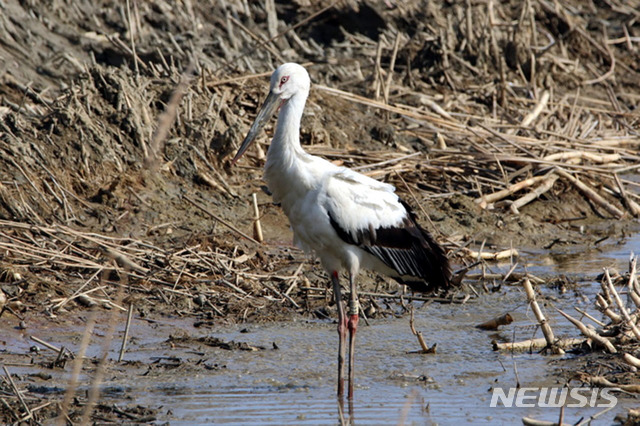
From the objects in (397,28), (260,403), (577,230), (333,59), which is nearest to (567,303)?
(577,230)

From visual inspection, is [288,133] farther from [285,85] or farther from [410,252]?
[410,252]

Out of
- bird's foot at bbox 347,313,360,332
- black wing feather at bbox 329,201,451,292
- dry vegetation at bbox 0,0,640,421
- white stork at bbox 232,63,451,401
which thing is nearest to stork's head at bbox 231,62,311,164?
white stork at bbox 232,63,451,401

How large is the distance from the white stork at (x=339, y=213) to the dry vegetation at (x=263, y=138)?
887 millimetres

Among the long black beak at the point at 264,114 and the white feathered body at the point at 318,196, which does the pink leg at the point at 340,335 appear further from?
the long black beak at the point at 264,114

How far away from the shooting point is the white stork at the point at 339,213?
5.90m

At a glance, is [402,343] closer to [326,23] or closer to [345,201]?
[345,201]

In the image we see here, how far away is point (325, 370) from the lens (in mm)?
6133

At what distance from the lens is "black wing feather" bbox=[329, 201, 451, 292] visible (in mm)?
6207

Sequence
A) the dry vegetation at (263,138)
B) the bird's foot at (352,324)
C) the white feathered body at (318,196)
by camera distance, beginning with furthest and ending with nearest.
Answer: the dry vegetation at (263,138) < the bird's foot at (352,324) < the white feathered body at (318,196)

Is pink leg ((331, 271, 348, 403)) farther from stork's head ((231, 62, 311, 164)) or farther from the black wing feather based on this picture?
stork's head ((231, 62, 311, 164))

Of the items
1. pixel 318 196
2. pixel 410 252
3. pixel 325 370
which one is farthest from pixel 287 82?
pixel 325 370

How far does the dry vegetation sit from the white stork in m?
0.89

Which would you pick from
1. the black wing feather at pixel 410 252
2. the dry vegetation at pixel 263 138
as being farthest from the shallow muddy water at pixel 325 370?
the black wing feather at pixel 410 252

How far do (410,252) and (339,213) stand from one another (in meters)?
0.68
